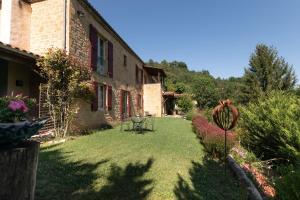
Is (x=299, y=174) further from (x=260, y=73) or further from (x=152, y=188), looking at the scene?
(x=260, y=73)

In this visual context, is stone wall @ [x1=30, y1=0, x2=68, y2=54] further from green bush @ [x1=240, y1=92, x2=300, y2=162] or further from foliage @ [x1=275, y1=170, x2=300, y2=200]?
foliage @ [x1=275, y1=170, x2=300, y2=200]

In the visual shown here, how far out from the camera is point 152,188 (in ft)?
15.2

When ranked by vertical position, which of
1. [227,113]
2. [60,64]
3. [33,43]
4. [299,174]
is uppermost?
[33,43]

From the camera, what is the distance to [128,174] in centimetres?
538

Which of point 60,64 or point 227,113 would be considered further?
point 60,64

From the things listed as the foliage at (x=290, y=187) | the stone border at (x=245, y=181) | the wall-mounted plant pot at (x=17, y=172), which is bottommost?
the stone border at (x=245, y=181)

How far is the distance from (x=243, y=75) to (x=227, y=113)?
65.6 ft

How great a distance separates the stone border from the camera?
420cm

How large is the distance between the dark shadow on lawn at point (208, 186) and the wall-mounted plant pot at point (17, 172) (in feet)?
8.93

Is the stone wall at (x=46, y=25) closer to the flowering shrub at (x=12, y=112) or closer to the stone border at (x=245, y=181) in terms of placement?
the stone border at (x=245, y=181)

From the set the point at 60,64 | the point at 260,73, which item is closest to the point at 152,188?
the point at 60,64

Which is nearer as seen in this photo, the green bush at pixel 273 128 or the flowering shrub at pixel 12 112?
the flowering shrub at pixel 12 112

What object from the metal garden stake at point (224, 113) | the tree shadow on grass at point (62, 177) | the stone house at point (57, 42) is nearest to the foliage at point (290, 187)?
the tree shadow on grass at point (62, 177)

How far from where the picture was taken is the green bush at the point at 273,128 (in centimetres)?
700
